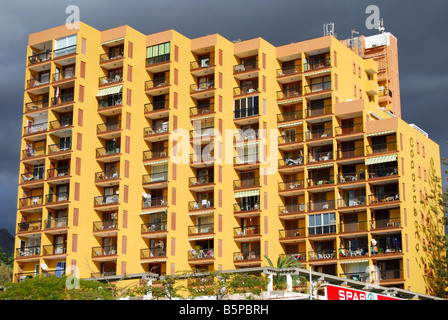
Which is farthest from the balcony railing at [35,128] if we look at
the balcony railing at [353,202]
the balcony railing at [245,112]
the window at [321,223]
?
the balcony railing at [353,202]

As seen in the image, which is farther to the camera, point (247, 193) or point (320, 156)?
point (320, 156)

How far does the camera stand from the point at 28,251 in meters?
84.2

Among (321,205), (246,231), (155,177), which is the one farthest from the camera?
(155,177)

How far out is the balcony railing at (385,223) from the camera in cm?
7897

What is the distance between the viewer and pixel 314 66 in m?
88.9

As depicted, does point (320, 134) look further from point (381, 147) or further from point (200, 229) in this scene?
point (200, 229)

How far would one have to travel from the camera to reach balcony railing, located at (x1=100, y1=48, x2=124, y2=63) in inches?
3467

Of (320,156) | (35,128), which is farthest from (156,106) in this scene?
(320,156)

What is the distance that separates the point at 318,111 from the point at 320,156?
Result: 543 cm

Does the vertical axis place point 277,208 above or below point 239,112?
below
